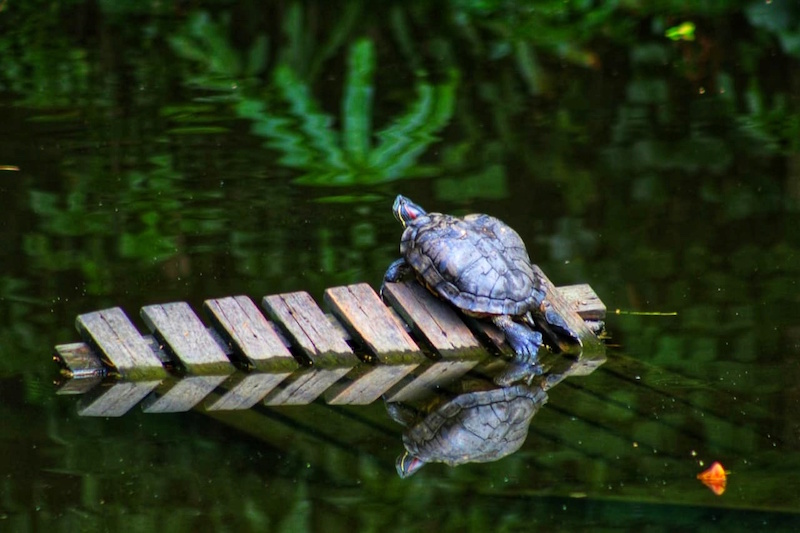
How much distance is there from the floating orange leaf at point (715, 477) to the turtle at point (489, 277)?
3.45 ft

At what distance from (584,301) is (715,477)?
54.5 inches

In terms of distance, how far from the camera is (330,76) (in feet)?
28.8

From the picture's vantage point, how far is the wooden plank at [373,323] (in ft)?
14.2

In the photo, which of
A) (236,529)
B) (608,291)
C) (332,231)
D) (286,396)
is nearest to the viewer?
(236,529)

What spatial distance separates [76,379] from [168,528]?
1.13 m

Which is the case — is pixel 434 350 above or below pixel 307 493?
below

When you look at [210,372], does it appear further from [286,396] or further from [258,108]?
[258,108]

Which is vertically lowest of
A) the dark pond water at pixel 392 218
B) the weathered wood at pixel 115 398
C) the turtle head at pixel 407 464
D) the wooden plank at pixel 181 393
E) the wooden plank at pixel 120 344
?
the dark pond water at pixel 392 218

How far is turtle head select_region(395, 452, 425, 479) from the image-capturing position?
11.4 feet

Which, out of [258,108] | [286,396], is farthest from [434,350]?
[258,108]

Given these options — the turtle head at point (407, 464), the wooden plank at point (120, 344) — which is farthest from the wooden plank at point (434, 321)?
the wooden plank at point (120, 344)

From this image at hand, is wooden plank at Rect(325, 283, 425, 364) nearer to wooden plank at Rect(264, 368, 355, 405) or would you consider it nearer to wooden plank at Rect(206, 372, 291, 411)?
wooden plank at Rect(264, 368, 355, 405)

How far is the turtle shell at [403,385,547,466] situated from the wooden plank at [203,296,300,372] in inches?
25.8

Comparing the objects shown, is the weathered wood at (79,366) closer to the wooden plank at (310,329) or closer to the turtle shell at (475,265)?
the wooden plank at (310,329)
